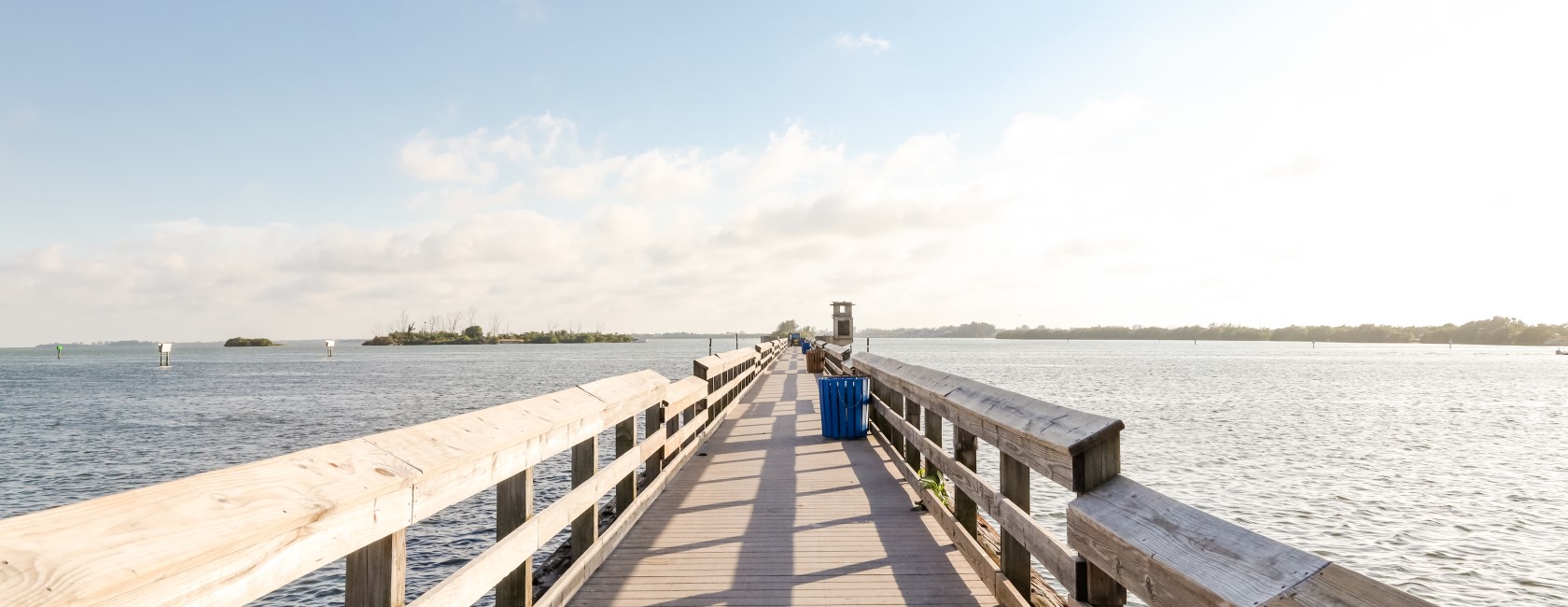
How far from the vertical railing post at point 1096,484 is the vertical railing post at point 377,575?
2.25m

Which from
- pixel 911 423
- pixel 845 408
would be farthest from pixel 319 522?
pixel 845 408

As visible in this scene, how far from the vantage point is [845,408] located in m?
11.0

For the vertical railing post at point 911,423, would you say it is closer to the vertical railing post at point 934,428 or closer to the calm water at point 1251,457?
the vertical railing post at point 934,428

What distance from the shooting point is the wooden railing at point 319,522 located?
4.25ft

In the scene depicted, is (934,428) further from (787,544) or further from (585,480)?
(585,480)

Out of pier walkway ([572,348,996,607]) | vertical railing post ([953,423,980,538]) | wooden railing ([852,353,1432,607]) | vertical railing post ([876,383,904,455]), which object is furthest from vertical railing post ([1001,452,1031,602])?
vertical railing post ([876,383,904,455])

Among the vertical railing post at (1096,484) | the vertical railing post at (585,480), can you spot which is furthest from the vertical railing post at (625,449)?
the vertical railing post at (1096,484)

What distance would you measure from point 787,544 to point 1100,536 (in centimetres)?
326

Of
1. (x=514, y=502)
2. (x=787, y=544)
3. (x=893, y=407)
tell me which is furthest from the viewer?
(x=893, y=407)

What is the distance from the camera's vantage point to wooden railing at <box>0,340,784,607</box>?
130 cm

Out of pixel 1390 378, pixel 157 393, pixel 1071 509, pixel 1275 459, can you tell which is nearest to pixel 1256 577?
pixel 1071 509

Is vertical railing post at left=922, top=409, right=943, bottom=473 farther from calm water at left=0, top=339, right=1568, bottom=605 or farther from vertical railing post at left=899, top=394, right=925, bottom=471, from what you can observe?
calm water at left=0, top=339, right=1568, bottom=605

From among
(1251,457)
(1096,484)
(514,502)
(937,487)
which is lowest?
(1251,457)

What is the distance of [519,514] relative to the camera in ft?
11.4
